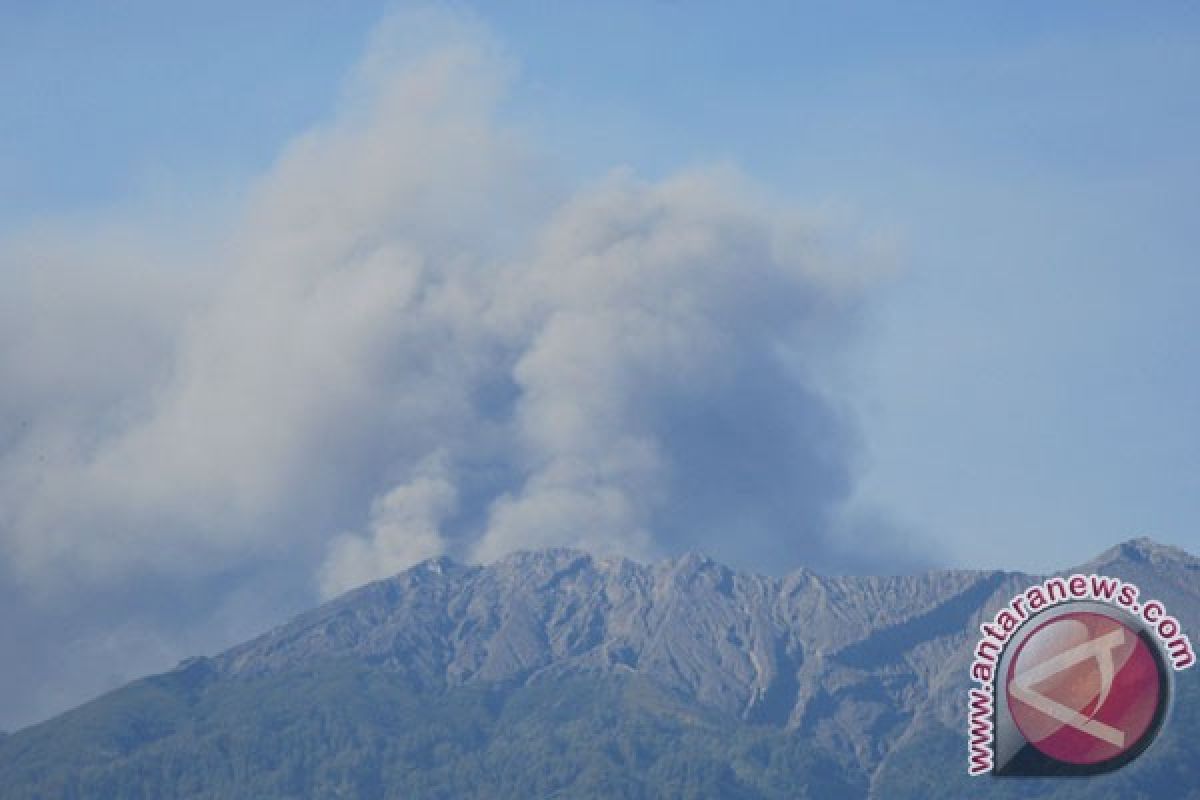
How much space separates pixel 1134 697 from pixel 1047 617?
5239mm

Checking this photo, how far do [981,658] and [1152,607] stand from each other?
7.99 metres

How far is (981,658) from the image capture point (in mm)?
93312

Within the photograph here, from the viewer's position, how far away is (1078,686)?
94062 mm

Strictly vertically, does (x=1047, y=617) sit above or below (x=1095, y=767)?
above
